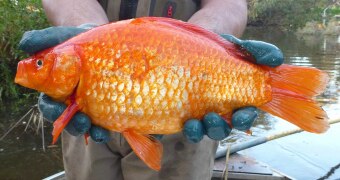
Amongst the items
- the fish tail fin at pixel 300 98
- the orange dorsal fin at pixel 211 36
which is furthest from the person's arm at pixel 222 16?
the fish tail fin at pixel 300 98

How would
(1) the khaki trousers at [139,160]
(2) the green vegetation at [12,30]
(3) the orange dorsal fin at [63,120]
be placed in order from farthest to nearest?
(2) the green vegetation at [12,30] → (1) the khaki trousers at [139,160] → (3) the orange dorsal fin at [63,120]

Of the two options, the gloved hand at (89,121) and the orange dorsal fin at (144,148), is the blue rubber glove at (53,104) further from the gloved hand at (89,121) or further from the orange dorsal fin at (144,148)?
the orange dorsal fin at (144,148)

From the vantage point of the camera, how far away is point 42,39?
6.06 ft

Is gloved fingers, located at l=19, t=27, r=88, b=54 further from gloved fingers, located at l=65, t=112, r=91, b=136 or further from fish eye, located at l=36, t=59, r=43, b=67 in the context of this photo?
gloved fingers, located at l=65, t=112, r=91, b=136

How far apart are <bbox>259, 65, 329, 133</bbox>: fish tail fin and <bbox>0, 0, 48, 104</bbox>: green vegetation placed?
6940mm

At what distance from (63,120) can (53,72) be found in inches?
8.1

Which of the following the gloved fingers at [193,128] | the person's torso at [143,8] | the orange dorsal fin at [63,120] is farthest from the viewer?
the person's torso at [143,8]

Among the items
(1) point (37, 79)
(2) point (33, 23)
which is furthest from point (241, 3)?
(2) point (33, 23)

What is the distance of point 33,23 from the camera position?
8.36m

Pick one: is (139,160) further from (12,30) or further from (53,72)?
(12,30)

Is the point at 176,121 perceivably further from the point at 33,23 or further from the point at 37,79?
the point at 33,23

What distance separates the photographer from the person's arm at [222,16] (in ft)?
7.93

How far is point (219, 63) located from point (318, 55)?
18671 mm

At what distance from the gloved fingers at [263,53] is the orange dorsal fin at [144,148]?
0.57m
